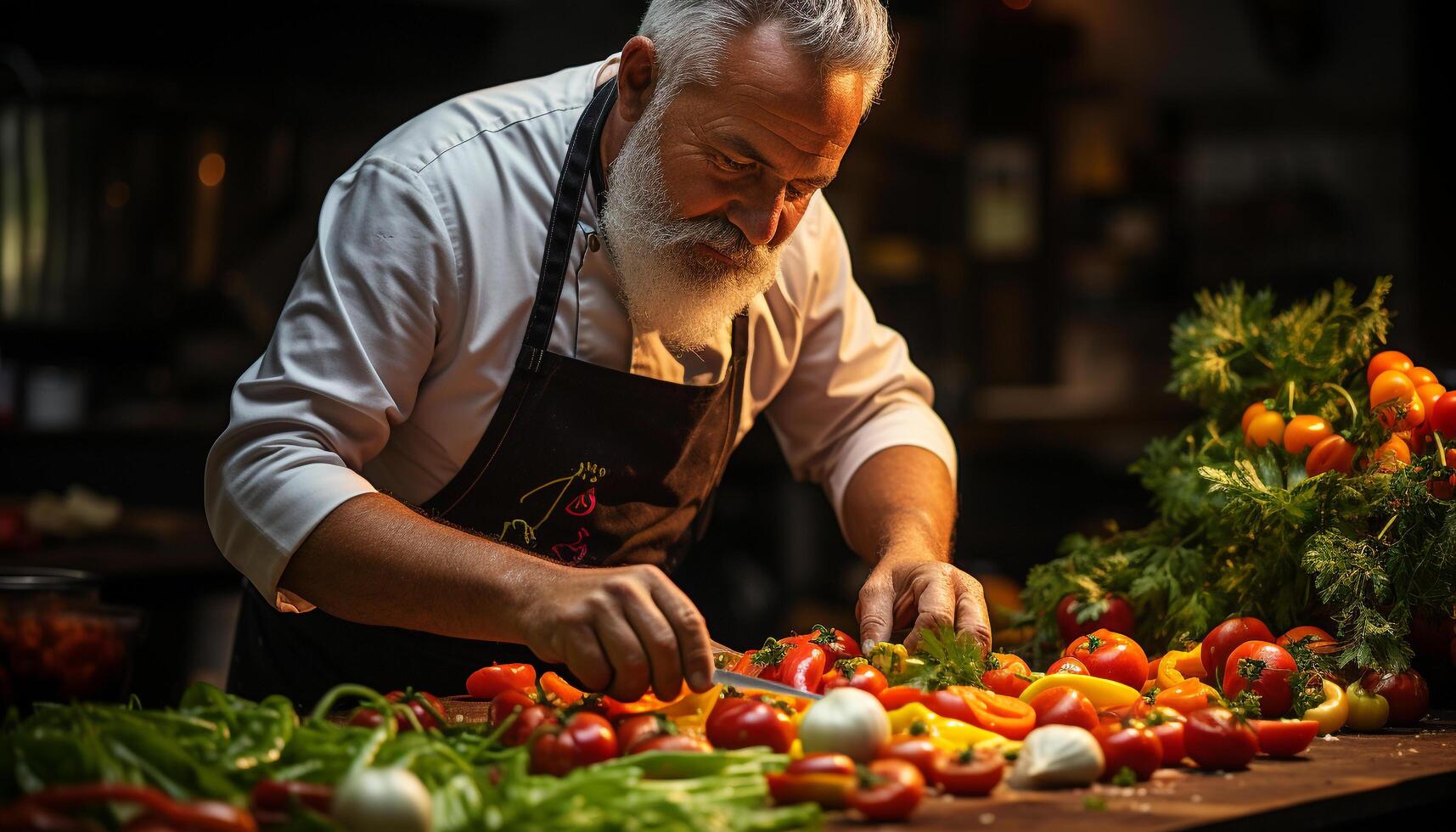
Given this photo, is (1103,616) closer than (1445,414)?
No

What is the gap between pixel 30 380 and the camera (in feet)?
15.4

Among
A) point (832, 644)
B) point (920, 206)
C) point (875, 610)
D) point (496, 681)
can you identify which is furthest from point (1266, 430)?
point (920, 206)

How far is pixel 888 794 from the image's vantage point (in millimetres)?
1375

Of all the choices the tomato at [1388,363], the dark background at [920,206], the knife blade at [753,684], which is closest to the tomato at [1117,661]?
the knife blade at [753,684]

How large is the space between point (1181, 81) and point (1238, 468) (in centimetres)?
416

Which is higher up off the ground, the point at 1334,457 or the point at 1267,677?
the point at 1334,457

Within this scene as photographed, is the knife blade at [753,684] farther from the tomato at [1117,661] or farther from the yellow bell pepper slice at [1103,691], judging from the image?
the tomato at [1117,661]

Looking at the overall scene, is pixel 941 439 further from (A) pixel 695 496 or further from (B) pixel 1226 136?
(B) pixel 1226 136

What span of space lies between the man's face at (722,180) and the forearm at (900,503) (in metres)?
0.47

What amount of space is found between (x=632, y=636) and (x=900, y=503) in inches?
39.1

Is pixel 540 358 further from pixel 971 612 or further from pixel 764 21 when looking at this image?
pixel 971 612

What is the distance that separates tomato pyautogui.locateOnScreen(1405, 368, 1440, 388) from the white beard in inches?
40.3

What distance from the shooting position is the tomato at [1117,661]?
2012 millimetres

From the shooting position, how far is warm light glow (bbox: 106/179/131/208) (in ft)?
14.8
